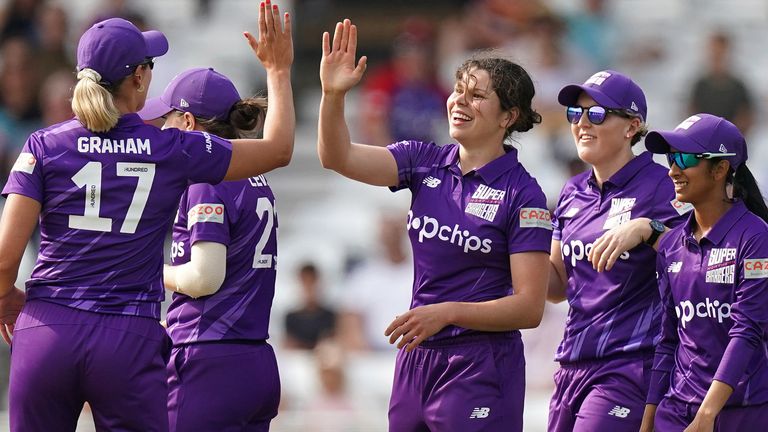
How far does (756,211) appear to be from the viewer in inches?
196

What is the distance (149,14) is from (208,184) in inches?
335

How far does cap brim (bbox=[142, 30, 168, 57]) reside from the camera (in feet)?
15.6

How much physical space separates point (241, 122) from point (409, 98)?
6.45 m

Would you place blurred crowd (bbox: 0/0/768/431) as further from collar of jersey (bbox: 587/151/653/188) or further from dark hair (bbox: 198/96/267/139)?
dark hair (bbox: 198/96/267/139)

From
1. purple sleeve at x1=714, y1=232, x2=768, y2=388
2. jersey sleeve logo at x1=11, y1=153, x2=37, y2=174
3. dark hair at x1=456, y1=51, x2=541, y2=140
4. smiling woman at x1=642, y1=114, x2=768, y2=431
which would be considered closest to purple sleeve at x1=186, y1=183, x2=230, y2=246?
jersey sleeve logo at x1=11, y1=153, x2=37, y2=174

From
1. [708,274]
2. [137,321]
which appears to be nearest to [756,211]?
[708,274]

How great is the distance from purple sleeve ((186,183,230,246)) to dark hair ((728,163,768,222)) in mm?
1897

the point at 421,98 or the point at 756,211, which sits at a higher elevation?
the point at 421,98

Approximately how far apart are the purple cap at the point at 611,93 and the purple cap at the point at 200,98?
136 cm

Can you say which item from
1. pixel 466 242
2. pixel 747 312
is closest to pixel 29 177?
pixel 466 242

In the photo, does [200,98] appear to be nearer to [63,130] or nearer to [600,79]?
[63,130]

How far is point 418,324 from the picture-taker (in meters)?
4.82

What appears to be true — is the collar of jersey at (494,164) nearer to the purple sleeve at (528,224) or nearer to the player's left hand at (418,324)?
the purple sleeve at (528,224)

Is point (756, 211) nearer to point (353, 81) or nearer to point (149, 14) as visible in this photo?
point (353, 81)
